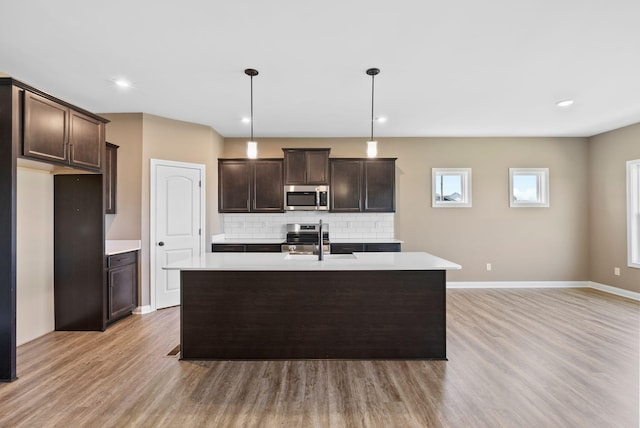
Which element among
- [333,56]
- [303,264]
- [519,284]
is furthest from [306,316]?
[519,284]

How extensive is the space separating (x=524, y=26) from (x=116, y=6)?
9.48 feet

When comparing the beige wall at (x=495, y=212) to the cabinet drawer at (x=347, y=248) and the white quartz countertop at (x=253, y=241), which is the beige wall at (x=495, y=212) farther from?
the white quartz countertop at (x=253, y=241)

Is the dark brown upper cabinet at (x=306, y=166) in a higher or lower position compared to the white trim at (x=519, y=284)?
higher

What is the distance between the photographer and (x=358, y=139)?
585cm

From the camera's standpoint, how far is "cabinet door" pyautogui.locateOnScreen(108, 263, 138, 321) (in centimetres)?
385

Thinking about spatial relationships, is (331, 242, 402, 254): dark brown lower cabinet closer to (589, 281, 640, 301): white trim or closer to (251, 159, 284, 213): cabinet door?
(251, 159, 284, 213): cabinet door

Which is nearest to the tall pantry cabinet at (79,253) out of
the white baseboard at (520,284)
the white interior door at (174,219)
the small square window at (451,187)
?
the white interior door at (174,219)

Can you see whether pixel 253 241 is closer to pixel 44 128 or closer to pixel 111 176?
pixel 111 176

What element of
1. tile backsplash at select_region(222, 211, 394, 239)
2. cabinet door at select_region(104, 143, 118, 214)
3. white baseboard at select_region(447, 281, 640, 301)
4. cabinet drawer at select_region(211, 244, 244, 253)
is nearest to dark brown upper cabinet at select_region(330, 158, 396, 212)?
tile backsplash at select_region(222, 211, 394, 239)

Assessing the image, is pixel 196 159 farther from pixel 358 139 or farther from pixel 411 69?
pixel 411 69

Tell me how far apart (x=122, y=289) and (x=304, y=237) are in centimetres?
276

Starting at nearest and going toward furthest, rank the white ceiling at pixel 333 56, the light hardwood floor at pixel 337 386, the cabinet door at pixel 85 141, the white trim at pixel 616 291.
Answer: the light hardwood floor at pixel 337 386 → the white ceiling at pixel 333 56 → the cabinet door at pixel 85 141 → the white trim at pixel 616 291

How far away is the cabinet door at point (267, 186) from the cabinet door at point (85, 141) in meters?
2.28

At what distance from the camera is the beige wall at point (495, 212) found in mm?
5816
